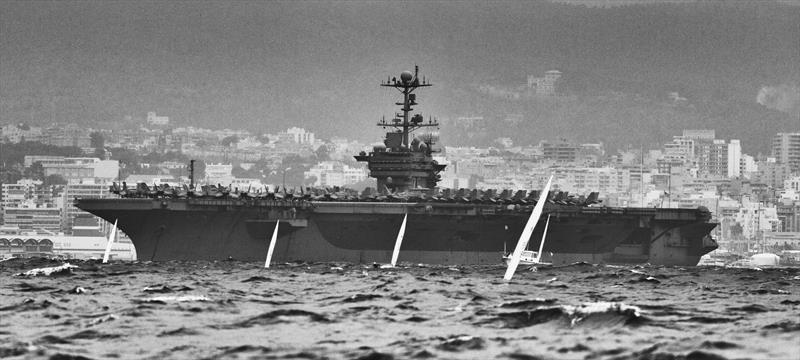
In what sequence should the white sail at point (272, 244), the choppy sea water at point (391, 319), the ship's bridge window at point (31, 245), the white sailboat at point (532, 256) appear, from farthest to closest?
the ship's bridge window at point (31, 245), the white sailboat at point (532, 256), the white sail at point (272, 244), the choppy sea water at point (391, 319)

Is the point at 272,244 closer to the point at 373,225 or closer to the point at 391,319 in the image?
the point at 373,225

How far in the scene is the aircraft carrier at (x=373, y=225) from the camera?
53.1 meters

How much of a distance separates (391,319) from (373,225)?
2766cm

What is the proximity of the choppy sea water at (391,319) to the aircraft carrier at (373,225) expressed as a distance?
13.7 metres

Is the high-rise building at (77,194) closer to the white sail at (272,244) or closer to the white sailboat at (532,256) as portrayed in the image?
the white sail at (272,244)

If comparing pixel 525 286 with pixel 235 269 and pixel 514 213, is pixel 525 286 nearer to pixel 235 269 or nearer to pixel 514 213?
pixel 235 269

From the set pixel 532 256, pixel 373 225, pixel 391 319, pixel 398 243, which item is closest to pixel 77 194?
pixel 373 225

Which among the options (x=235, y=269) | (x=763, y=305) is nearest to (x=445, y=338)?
(x=763, y=305)

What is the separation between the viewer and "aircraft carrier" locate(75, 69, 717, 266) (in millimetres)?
53094

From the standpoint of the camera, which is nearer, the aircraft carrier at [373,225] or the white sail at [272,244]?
the white sail at [272,244]

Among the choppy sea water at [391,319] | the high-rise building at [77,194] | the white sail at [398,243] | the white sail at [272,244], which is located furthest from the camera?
the high-rise building at [77,194]

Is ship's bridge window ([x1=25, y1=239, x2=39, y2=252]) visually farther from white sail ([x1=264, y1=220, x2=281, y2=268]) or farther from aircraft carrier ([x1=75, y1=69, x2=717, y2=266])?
white sail ([x1=264, y1=220, x2=281, y2=268])

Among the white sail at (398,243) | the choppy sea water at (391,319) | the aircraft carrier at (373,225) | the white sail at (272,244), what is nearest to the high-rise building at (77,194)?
the aircraft carrier at (373,225)

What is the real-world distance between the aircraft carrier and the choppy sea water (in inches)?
539
